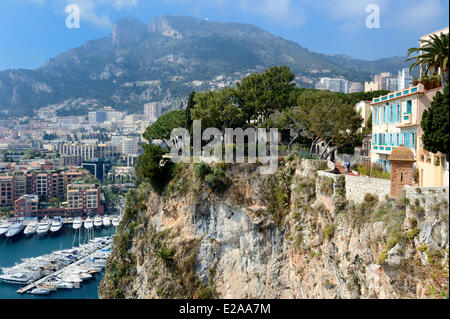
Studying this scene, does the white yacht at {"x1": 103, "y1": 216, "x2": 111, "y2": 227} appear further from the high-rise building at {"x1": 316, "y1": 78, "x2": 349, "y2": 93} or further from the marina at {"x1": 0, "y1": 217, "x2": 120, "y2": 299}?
the high-rise building at {"x1": 316, "y1": 78, "x2": 349, "y2": 93}

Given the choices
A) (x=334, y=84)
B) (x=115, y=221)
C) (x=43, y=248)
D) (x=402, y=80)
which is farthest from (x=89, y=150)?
(x=402, y=80)

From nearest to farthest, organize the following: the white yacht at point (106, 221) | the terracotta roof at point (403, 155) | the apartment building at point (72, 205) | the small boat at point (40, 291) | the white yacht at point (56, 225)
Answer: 1. the terracotta roof at point (403, 155)
2. the small boat at point (40, 291)
3. the white yacht at point (56, 225)
4. the white yacht at point (106, 221)
5. the apartment building at point (72, 205)

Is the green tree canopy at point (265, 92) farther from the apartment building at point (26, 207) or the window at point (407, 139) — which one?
the apartment building at point (26, 207)

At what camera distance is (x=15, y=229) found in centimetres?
7031

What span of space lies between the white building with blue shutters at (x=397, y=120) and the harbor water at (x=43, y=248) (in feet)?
126

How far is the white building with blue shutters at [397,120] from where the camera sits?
1529cm

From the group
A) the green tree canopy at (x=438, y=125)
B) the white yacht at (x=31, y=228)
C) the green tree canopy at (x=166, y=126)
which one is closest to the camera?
the green tree canopy at (x=438, y=125)

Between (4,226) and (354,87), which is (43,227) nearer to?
(4,226)

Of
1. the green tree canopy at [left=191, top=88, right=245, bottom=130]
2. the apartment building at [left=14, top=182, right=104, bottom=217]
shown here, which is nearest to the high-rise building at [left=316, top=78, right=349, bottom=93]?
the apartment building at [left=14, top=182, right=104, bottom=217]

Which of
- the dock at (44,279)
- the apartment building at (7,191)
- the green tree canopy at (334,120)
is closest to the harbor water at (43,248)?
the dock at (44,279)
